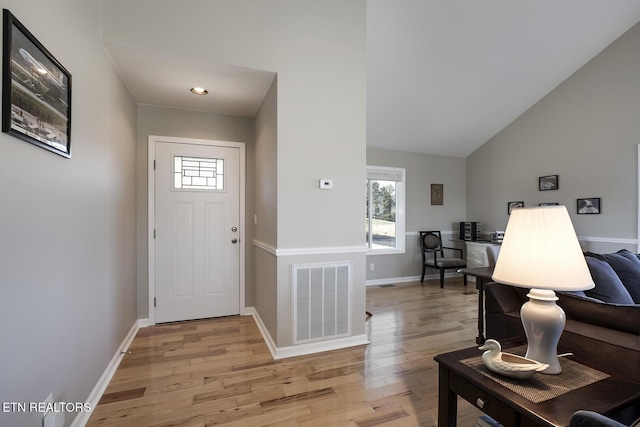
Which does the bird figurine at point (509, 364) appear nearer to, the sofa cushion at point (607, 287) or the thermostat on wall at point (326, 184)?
the sofa cushion at point (607, 287)

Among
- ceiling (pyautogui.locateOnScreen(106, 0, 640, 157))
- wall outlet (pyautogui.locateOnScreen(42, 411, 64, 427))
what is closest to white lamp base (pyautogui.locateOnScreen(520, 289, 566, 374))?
wall outlet (pyautogui.locateOnScreen(42, 411, 64, 427))

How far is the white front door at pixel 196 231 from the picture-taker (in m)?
3.18

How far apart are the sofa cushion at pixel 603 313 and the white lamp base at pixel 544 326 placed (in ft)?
2.25

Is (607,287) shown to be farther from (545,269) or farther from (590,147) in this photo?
(590,147)

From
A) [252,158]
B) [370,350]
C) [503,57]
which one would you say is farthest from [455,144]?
[370,350]

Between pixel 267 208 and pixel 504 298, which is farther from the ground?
pixel 267 208

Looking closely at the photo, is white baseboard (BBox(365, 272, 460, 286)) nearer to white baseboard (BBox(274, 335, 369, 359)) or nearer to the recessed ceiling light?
white baseboard (BBox(274, 335, 369, 359))

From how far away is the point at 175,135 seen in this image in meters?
3.22

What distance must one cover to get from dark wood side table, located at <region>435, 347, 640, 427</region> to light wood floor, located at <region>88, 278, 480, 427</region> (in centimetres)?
66

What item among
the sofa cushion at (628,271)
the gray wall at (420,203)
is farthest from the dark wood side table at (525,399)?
the gray wall at (420,203)

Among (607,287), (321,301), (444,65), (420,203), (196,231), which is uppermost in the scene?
(444,65)

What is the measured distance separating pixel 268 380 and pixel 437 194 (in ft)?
15.5

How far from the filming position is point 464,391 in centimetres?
118

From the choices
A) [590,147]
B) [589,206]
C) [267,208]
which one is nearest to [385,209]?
[589,206]
